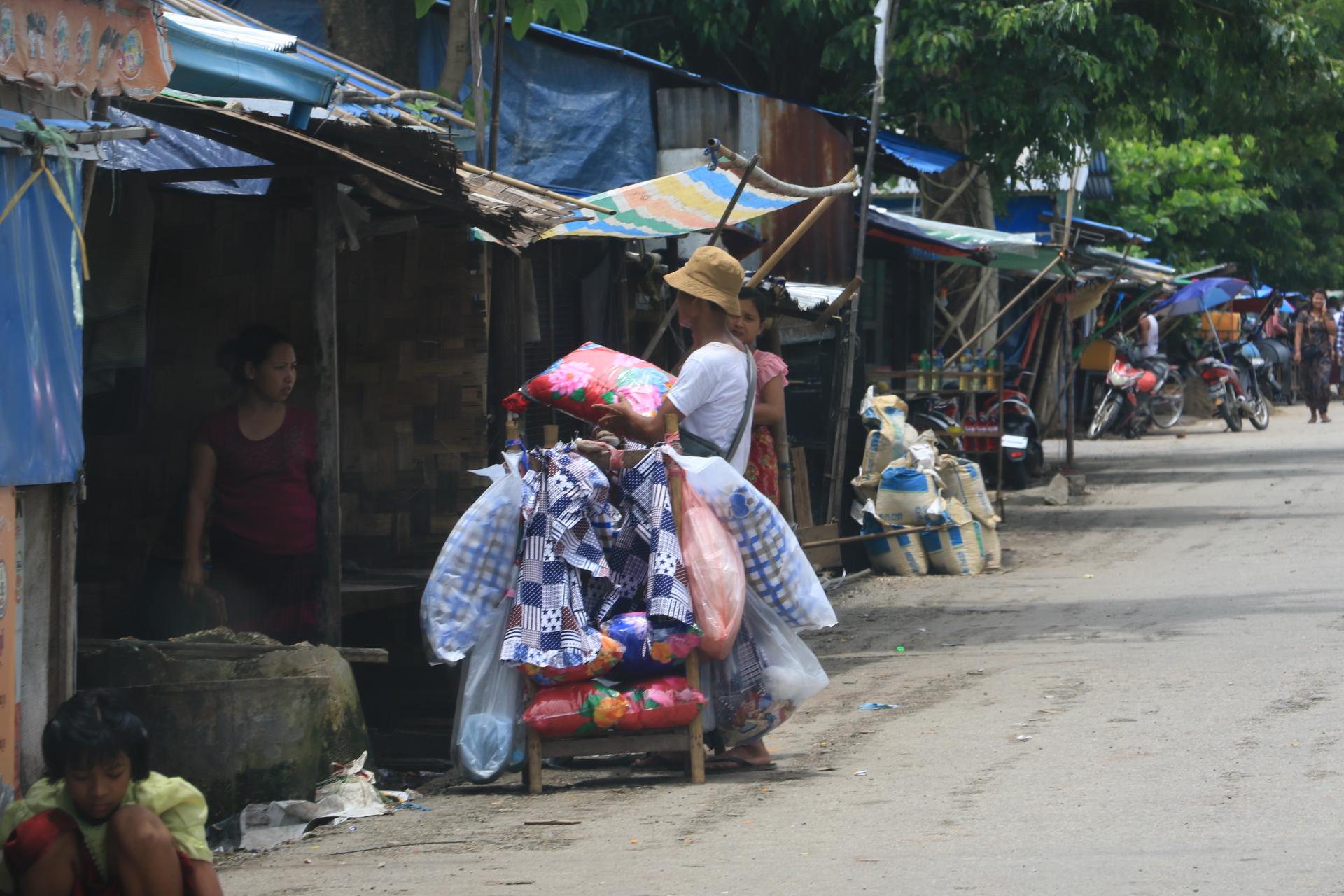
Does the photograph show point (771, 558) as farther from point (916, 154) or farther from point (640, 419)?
point (916, 154)

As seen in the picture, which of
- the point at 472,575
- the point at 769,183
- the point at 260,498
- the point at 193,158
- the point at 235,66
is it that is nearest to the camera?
the point at 235,66

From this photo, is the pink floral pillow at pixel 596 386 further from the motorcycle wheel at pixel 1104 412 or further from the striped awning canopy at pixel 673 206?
the motorcycle wheel at pixel 1104 412

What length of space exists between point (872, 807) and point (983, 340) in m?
16.2

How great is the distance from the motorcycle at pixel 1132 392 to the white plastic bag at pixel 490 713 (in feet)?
A: 67.4

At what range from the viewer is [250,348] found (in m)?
6.82

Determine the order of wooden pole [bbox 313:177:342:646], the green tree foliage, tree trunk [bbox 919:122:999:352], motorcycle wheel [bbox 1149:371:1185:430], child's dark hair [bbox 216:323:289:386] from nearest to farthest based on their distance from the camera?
wooden pole [bbox 313:177:342:646], child's dark hair [bbox 216:323:289:386], tree trunk [bbox 919:122:999:352], motorcycle wheel [bbox 1149:371:1185:430], the green tree foliage

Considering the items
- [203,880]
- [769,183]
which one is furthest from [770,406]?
[203,880]

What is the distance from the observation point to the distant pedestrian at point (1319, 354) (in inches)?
1045

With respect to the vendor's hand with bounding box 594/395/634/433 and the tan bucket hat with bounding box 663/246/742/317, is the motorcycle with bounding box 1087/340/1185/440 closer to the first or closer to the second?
the tan bucket hat with bounding box 663/246/742/317

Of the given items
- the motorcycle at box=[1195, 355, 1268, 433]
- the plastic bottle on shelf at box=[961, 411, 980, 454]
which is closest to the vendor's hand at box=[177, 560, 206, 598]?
the plastic bottle on shelf at box=[961, 411, 980, 454]

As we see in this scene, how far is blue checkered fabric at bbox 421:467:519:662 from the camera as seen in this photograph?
610 cm

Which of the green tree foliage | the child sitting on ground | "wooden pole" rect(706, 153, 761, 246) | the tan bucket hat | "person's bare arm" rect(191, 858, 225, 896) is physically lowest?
"person's bare arm" rect(191, 858, 225, 896)

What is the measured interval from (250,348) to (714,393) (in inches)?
77.1

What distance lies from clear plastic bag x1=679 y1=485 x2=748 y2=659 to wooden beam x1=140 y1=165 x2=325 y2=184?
1.98 meters
